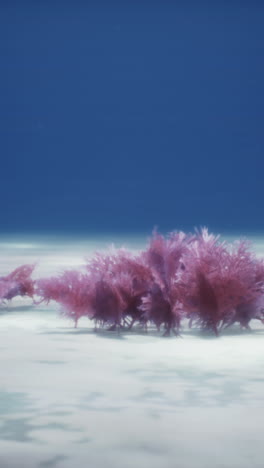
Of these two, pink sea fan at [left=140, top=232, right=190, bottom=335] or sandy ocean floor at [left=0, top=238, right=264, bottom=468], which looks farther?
pink sea fan at [left=140, top=232, right=190, bottom=335]

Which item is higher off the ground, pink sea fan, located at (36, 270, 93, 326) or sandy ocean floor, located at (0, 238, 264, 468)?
pink sea fan, located at (36, 270, 93, 326)

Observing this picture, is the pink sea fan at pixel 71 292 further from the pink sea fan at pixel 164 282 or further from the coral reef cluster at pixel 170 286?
the pink sea fan at pixel 164 282

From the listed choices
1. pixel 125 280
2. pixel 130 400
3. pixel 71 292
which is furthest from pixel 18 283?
pixel 130 400

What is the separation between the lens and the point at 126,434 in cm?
114

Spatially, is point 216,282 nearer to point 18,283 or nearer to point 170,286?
point 170,286

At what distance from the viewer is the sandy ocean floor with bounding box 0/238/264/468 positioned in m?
1.05

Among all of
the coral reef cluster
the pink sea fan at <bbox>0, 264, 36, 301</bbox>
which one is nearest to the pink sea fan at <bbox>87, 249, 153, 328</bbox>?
the coral reef cluster

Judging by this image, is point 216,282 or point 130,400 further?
point 216,282

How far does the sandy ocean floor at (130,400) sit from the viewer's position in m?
1.05

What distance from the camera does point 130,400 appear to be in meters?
1.36

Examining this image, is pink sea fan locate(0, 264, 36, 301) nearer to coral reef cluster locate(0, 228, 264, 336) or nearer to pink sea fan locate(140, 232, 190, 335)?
coral reef cluster locate(0, 228, 264, 336)

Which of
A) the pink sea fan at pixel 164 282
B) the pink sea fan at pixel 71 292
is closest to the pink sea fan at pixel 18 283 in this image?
the pink sea fan at pixel 71 292

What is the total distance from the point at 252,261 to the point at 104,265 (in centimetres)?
46

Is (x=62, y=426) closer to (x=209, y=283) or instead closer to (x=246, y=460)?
(x=246, y=460)
